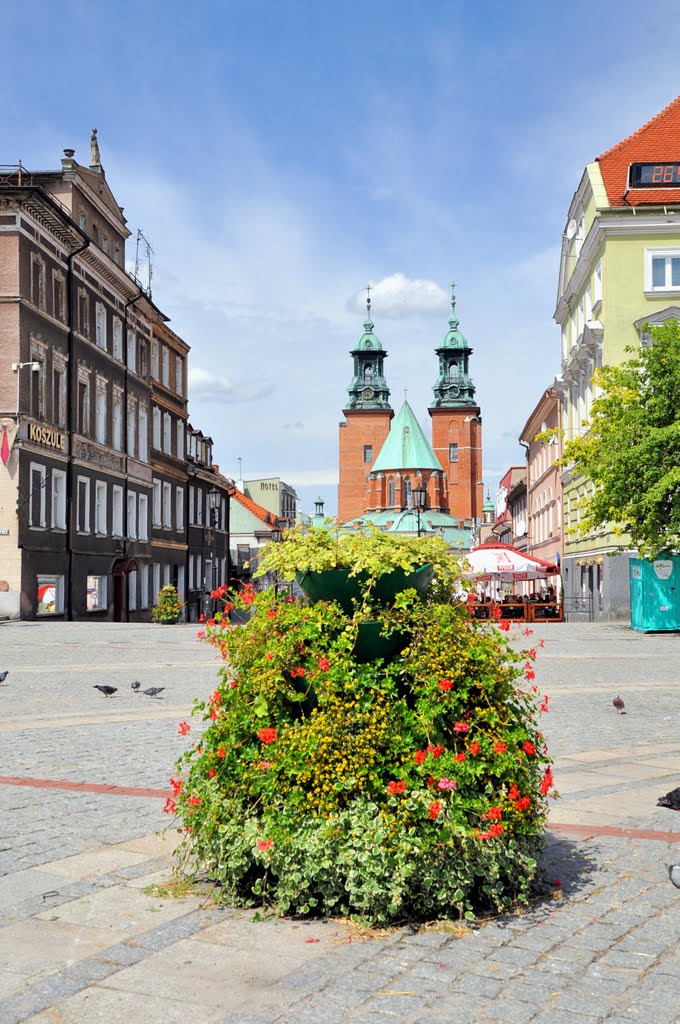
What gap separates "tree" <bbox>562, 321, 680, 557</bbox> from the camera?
28344 mm

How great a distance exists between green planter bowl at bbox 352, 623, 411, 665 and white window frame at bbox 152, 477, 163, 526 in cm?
4622

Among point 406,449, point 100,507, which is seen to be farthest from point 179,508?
point 406,449

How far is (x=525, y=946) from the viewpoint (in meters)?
4.82

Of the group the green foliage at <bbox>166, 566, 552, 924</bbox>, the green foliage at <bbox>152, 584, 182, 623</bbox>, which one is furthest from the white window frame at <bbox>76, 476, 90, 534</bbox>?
the green foliage at <bbox>166, 566, 552, 924</bbox>

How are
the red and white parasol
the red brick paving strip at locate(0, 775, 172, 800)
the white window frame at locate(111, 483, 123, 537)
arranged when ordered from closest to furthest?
the red brick paving strip at locate(0, 775, 172, 800) → the red and white parasol → the white window frame at locate(111, 483, 123, 537)

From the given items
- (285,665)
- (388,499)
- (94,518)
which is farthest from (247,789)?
(388,499)

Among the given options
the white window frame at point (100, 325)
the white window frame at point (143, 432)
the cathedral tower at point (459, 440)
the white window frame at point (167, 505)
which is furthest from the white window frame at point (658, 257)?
the cathedral tower at point (459, 440)

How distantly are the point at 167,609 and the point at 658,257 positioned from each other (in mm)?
22560

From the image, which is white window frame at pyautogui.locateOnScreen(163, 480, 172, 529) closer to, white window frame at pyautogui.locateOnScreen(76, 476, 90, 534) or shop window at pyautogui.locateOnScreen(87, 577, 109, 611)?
shop window at pyautogui.locateOnScreen(87, 577, 109, 611)

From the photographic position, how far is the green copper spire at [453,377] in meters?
142

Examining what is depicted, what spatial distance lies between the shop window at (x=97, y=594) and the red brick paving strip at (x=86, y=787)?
31201 mm

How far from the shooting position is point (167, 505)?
53438 millimetres

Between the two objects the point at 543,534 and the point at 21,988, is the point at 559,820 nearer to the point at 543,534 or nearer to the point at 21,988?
the point at 21,988

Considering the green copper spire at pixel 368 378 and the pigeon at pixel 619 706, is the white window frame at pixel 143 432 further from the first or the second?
the green copper spire at pixel 368 378
